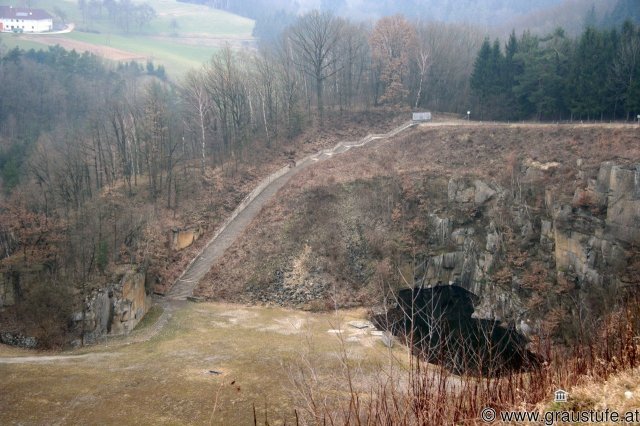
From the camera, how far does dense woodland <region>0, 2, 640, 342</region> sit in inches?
1271

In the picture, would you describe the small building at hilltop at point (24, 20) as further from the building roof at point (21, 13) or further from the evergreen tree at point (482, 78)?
the evergreen tree at point (482, 78)

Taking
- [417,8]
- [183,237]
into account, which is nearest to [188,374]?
[183,237]

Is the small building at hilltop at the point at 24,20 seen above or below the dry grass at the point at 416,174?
above

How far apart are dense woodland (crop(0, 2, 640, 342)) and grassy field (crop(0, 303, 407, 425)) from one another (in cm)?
577

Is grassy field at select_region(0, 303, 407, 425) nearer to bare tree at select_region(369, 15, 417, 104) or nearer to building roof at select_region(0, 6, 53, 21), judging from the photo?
bare tree at select_region(369, 15, 417, 104)

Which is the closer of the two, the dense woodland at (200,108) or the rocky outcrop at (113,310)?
the rocky outcrop at (113,310)

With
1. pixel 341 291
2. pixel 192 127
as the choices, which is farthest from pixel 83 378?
pixel 192 127

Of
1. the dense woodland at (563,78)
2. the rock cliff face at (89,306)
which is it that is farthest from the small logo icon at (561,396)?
the dense woodland at (563,78)

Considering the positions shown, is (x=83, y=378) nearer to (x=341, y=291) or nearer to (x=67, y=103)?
(x=341, y=291)

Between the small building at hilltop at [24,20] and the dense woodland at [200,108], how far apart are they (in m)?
28.2

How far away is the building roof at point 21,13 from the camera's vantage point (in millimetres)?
92750

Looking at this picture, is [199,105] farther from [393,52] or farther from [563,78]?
[563,78]

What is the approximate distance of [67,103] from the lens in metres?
61.8

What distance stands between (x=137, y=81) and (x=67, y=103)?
15.1 m
